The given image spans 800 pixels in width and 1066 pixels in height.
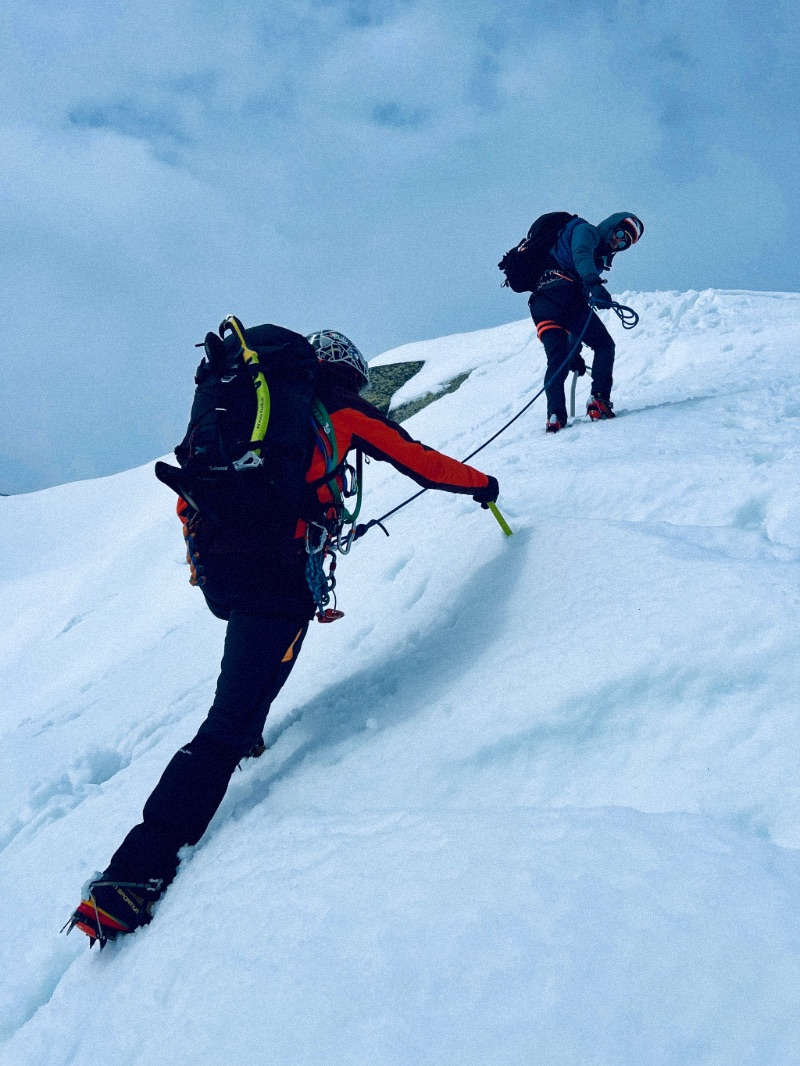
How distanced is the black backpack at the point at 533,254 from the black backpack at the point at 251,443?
4101 millimetres

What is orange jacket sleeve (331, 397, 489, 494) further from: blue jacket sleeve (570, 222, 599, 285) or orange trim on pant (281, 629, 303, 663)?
blue jacket sleeve (570, 222, 599, 285)

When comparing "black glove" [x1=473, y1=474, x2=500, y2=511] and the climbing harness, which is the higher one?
the climbing harness

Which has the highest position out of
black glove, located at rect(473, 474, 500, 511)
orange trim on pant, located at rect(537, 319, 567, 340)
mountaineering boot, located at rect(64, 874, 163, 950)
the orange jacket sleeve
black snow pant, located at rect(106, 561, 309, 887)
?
orange trim on pant, located at rect(537, 319, 567, 340)

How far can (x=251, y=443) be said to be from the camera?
2.77 metres

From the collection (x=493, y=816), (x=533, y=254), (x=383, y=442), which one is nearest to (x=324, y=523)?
(x=383, y=442)

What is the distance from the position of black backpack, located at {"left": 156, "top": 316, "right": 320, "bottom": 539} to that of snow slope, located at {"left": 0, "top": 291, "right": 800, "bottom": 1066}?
1001mm

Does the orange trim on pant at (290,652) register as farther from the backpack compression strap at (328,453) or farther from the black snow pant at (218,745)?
the backpack compression strap at (328,453)

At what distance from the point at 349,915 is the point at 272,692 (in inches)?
50.2

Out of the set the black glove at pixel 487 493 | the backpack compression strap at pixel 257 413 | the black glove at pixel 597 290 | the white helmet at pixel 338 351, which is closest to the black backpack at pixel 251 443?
the backpack compression strap at pixel 257 413

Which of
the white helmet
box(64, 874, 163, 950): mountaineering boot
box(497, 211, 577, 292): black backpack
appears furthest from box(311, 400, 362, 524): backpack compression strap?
box(497, 211, 577, 292): black backpack

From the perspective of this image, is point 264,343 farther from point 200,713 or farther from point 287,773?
point 200,713

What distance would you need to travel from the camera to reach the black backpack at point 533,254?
6277 millimetres

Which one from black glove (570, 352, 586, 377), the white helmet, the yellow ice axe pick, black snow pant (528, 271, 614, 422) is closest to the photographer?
the white helmet

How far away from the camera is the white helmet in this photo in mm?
3340
